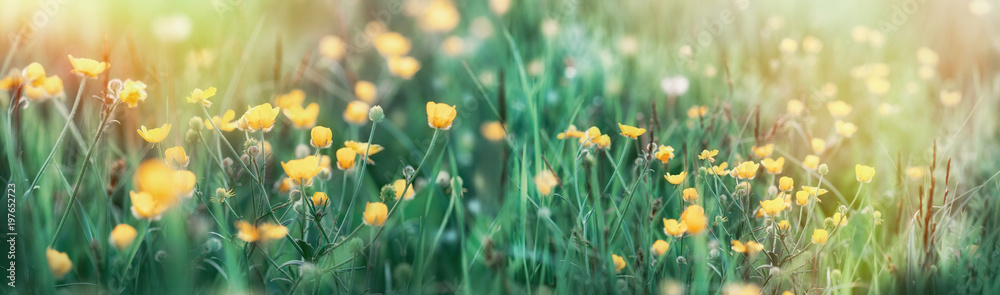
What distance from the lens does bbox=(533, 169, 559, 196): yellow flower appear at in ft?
4.13

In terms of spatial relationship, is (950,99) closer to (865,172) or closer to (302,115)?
(865,172)

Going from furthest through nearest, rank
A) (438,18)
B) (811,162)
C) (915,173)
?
(438,18)
(915,173)
(811,162)

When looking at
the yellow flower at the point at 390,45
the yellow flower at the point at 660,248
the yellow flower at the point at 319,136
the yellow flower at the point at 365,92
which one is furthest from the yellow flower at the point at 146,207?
the yellow flower at the point at 390,45

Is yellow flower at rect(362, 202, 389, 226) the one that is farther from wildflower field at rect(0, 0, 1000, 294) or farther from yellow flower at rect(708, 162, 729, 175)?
yellow flower at rect(708, 162, 729, 175)

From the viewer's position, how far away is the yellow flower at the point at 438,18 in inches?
93.7

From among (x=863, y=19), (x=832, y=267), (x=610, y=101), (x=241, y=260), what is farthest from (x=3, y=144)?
(x=863, y=19)

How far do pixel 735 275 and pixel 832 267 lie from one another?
0.26 metres

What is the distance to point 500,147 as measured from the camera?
1.76m

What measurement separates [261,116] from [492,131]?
2.81 ft

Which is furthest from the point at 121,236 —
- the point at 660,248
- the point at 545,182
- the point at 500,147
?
the point at 500,147

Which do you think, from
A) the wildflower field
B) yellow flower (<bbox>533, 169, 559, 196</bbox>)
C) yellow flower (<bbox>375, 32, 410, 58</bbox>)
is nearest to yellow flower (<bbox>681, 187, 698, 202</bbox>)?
the wildflower field

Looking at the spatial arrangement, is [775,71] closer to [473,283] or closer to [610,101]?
[610,101]

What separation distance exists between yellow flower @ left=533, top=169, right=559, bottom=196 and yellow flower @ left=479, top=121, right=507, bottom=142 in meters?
0.41

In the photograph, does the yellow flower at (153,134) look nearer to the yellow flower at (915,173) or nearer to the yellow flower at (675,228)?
the yellow flower at (675,228)
